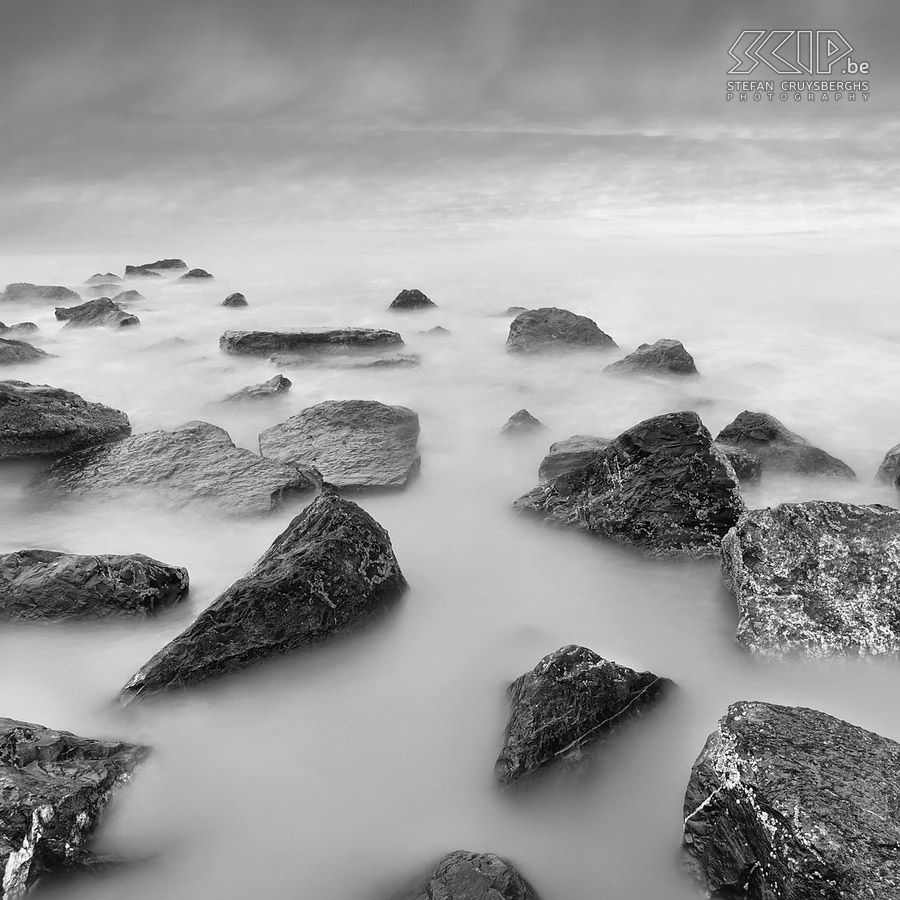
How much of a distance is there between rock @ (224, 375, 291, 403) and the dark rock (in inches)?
199

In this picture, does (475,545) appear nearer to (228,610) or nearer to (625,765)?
(228,610)

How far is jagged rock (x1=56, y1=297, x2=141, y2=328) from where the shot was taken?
11527 millimetres

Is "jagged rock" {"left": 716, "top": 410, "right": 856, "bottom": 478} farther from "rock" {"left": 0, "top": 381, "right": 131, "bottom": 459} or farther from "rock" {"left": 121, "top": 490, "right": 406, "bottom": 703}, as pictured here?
"rock" {"left": 0, "top": 381, "right": 131, "bottom": 459}

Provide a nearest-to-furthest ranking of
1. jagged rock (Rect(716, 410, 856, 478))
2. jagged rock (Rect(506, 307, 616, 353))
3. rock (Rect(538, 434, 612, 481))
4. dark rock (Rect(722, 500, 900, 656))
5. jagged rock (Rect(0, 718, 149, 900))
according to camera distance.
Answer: jagged rock (Rect(0, 718, 149, 900)) → dark rock (Rect(722, 500, 900, 656)) → rock (Rect(538, 434, 612, 481)) → jagged rock (Rect(716, 410, 856, 478)) → jagged rock (Rect(506, 307, 616, 353))

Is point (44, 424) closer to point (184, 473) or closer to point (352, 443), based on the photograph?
point (184, 473)

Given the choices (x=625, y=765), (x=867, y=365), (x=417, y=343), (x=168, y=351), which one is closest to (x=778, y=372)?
(x=867, y=365)

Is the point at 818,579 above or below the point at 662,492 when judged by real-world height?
above

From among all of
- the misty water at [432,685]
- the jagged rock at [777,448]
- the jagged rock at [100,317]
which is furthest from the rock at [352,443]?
the jagged rock at [100,317]

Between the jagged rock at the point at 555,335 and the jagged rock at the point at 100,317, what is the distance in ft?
19.6

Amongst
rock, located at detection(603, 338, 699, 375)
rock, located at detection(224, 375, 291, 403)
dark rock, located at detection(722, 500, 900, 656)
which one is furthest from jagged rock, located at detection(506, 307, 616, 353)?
dark rock, located at detection(722, 500, 900, 656)

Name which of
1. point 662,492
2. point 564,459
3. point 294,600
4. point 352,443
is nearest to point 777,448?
point 564,459

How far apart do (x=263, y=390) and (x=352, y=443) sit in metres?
2.14

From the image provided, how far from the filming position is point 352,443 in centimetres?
570

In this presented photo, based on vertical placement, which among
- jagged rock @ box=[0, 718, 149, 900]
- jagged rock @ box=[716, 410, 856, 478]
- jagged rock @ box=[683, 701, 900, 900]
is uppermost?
jagged rock @ box=[683, 701, 900, 900]
